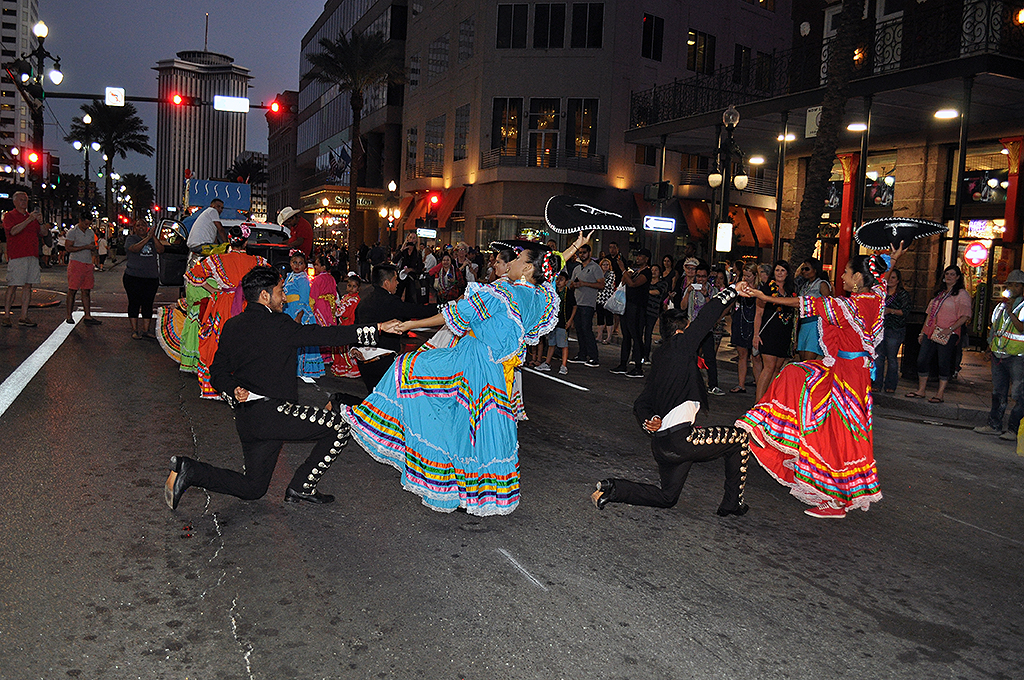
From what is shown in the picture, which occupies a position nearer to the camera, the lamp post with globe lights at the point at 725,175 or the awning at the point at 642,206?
the lamp post with globe lights at the point at 725,175

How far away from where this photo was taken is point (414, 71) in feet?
153

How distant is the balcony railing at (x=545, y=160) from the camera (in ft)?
118

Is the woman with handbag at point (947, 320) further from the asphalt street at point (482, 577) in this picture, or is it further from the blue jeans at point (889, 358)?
the asphalt street at point (482, 577)

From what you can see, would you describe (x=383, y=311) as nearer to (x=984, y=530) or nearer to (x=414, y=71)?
(x=984, y=530)

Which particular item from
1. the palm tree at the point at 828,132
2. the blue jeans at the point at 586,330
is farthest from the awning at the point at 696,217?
the blue jeans at the point at 586,330

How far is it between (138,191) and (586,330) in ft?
540

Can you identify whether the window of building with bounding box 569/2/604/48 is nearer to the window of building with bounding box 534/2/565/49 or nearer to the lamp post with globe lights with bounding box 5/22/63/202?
the window of building with bounding box 534/2/565/49

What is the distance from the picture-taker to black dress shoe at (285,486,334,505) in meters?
5.58

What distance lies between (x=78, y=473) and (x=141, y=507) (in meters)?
1.02

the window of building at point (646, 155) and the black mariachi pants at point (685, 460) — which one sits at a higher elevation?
the window of building at point (646, 155)

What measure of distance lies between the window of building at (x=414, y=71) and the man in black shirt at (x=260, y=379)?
43131mm

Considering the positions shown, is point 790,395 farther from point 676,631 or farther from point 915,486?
point 676,631

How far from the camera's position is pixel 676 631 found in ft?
13.0

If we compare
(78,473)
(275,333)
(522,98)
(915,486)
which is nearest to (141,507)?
(78,473)
